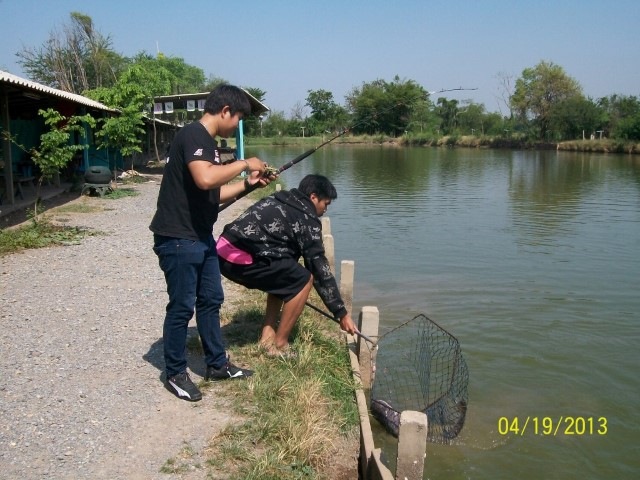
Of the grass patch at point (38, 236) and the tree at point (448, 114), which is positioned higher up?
the tree at point (448, 114)

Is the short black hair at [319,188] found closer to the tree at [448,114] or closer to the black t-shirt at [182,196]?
the black t-shirt at [182,196]

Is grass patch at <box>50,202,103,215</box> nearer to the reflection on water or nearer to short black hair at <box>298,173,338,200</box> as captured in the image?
the reflection on water

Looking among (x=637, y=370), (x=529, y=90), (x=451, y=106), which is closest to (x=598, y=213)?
(x=637, y=370)

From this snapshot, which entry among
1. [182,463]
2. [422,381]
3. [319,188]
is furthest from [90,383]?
[422,381]

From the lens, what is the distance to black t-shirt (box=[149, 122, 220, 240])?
149 inches

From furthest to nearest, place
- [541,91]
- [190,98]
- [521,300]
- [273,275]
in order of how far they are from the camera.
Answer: [541,91] < [190,98] < [521,300] < [273,275]

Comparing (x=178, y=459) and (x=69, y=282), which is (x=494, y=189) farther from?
(x=178, y=459)

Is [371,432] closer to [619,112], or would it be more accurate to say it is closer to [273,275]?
[273,275]

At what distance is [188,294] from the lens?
3891 millimetres

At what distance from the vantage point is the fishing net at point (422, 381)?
4781mm

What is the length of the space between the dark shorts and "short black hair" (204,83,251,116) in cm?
120

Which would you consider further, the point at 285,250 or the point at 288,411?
the point at 285,250

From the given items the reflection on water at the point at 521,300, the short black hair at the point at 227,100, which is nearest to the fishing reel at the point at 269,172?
the short black hair at the point at 227,100

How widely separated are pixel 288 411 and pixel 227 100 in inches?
78.8
